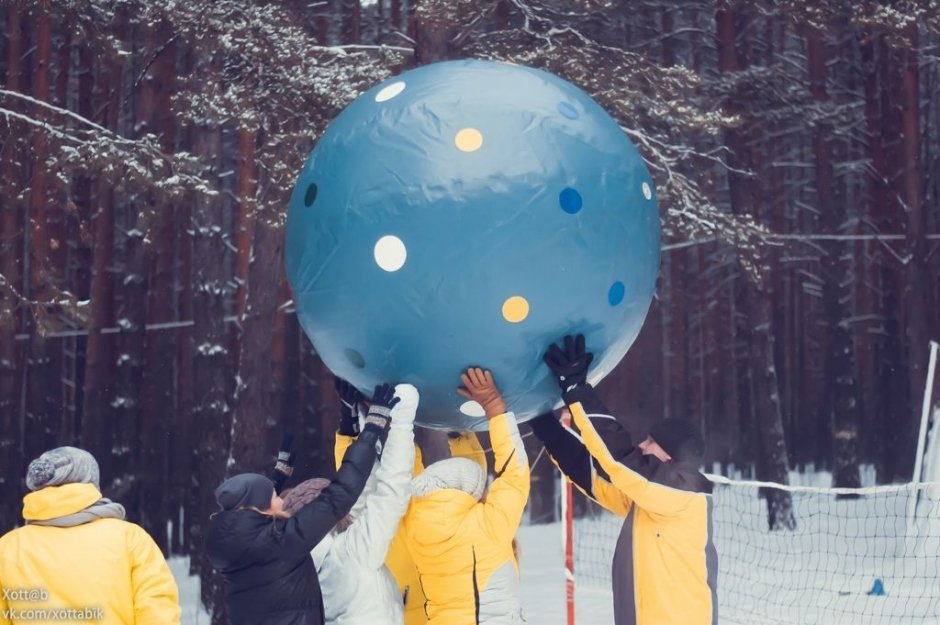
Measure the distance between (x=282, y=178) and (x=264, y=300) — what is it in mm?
1510

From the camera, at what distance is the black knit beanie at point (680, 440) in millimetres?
4625

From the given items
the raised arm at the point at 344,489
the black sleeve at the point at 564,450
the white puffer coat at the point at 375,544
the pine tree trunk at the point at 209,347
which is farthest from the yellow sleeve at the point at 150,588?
the pine tree trunk at the point at 209,347

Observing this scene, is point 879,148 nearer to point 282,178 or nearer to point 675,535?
point 282,178

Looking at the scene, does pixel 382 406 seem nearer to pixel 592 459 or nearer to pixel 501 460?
pixel 501 460

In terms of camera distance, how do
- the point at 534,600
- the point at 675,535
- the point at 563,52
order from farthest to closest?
the point at 534,600
the point at 563,52
the point at 675,535

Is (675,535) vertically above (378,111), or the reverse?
(378,111)

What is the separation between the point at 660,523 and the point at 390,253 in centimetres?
162

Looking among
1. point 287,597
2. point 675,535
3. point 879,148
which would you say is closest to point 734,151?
point 879,148

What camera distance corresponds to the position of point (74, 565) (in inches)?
143

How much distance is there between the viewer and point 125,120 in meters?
13.9

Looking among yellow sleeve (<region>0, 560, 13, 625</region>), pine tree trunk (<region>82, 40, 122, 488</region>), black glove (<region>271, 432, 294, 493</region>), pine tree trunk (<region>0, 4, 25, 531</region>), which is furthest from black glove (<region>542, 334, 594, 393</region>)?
pine tree trunk (<region>82, 40, 122, 488</region>)

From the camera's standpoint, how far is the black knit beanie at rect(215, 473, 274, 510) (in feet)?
12.8

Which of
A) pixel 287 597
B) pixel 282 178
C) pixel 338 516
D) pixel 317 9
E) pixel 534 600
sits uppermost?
pixel 317 9

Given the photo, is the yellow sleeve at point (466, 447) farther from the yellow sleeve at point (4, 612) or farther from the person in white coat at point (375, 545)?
the yellow sleeve at point (4, 612)
